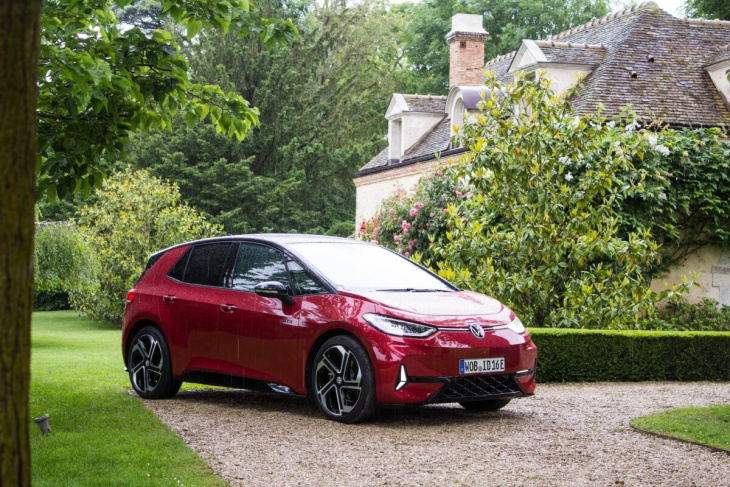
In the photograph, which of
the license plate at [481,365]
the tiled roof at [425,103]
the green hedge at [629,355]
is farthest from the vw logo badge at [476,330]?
the tiled roof at [425,103]

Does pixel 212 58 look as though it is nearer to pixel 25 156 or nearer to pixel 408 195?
pixel 408 195

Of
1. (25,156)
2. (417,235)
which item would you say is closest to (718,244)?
(417,235)

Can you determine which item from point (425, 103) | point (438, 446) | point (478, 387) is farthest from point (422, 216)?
point (438, 446)

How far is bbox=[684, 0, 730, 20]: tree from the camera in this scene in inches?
1308

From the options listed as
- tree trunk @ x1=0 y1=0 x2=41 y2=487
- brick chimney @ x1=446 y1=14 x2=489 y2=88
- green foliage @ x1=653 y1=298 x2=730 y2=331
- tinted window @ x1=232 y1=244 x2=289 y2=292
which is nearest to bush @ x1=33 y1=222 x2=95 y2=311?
brick chimney @ x1=446 y1=14 x2=489 y2=88

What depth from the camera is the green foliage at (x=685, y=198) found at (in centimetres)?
1880

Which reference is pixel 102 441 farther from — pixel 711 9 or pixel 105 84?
pixel 711 9

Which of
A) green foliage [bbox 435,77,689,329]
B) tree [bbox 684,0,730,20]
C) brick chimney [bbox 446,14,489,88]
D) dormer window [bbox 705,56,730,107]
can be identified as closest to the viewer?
green foliage [bbox 435,77,689,329]

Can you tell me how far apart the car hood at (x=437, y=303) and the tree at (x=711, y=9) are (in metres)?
28.6

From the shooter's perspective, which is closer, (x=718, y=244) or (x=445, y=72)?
(x=718, y=244)

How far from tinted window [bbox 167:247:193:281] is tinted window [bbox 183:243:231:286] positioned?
2.3 inches

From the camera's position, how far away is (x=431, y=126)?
3170cm

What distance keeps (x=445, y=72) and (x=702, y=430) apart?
3981cm

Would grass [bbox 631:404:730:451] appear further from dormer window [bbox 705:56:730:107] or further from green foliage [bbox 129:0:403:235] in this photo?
green foliage [bbox 129:0:403:235]
